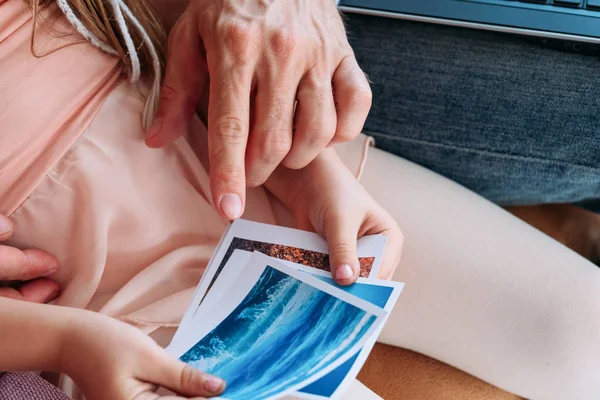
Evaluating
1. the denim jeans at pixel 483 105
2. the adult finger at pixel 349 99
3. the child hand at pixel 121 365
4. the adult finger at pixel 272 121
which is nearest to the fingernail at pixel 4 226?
the child hand at pixel 121 365

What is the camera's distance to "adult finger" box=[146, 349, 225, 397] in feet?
1.72

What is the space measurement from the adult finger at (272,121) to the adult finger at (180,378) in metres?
0.24

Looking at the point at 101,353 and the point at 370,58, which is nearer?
the point at 101,353

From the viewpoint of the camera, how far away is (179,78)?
701 mm

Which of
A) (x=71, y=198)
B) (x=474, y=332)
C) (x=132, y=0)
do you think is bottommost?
(x=474, y=332)

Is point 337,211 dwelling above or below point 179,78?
below

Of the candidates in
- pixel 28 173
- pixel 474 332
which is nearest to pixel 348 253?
pixel 474 332

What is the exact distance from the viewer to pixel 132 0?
2.28 ft

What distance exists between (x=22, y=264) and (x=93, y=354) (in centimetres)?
14

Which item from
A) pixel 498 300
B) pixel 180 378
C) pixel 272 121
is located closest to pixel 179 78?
pixel 272 121

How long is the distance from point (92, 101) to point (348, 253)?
0.33 m

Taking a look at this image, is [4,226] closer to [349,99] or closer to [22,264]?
[22,264]

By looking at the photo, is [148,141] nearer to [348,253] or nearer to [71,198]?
[71,198]

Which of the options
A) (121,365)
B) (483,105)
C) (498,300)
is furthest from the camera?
(483,105)
